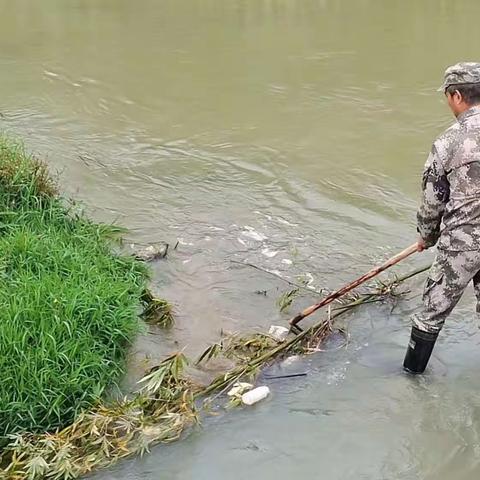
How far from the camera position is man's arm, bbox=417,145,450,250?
13.0 feet

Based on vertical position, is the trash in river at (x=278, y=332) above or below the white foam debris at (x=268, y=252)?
below

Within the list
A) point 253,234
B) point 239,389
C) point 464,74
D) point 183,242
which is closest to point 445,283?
point 464,74

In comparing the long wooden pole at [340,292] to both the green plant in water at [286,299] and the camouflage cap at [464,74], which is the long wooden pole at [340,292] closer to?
the green plant in water at [286,299]

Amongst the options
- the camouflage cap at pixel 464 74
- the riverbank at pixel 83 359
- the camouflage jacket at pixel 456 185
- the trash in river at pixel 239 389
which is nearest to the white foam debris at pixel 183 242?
the riverbank at pixel 83 359

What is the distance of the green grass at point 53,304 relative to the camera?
3832 millimetres

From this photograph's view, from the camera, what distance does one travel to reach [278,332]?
15.7 feet

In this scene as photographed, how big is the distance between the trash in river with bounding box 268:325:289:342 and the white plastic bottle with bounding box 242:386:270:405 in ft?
1.75

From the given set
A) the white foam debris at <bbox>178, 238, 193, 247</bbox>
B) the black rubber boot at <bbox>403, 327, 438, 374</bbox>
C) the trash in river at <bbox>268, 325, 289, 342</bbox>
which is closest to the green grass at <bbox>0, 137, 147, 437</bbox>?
the white foam debris at <bbox>178, 238, 193, 247</bbox>

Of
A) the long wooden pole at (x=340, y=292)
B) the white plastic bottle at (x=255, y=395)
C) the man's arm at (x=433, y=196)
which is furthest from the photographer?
the long wooden pole at (x=340, y=292)

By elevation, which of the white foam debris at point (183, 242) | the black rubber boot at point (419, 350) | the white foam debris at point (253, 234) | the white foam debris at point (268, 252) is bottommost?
the white foam debris at point (268, 252)

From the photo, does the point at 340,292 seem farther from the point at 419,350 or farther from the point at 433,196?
the point at 433,196

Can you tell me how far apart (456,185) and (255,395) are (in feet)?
4.90

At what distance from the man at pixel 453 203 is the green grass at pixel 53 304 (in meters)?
1.71

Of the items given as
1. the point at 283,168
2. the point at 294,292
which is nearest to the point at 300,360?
the point at 294,292
